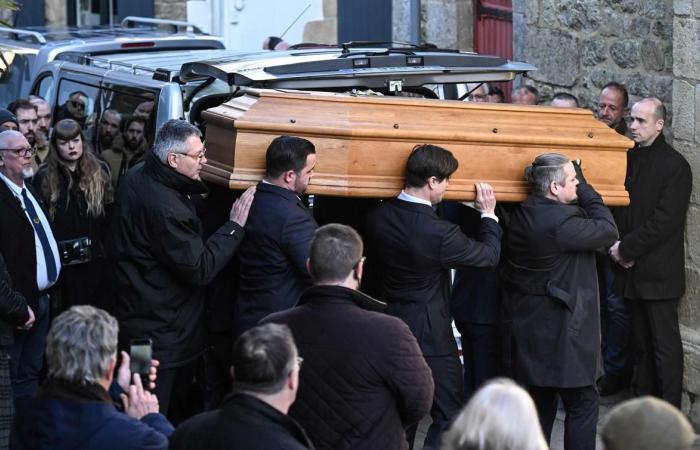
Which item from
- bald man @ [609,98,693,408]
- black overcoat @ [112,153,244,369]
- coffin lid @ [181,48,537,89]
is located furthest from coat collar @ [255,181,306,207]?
bald man @ [609,98,693,408]

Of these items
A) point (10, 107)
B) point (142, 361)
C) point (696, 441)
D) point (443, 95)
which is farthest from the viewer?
point (10, 107)

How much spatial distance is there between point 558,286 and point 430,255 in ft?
2.32

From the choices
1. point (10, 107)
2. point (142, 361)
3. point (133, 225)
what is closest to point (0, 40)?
point (10, 107)

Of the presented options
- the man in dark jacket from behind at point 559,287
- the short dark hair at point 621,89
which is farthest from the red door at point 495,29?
the man in dark jacket from behind at point 559,287

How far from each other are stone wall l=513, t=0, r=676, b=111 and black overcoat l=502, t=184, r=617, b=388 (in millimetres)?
2287

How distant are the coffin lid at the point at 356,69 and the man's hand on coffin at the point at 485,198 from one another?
1125 millimetres

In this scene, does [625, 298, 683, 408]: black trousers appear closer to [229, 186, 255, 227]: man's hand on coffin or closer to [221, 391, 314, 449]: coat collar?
[229, 186, 255, 227]: man's hand on coffin

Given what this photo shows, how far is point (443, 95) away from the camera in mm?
9117

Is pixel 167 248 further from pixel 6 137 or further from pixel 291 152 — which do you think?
pixel 6 137

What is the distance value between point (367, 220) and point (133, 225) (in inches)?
45.3

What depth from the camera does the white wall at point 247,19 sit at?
18516mm

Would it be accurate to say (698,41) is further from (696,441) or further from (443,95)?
(696,441)

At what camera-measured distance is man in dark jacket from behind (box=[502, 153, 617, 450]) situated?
23.0 ft

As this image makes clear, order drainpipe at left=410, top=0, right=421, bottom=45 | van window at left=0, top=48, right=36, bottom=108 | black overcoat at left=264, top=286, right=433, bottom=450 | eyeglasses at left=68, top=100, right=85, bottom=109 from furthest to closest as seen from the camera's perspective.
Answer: drainpipe at left=410, top=0, right=421, bottom=45
van window at left=0, top=48, right=36, bottom=108
eyeglasses at left=68, top=100, right=85, bottom=109
black overcoat at left=264, top=286, right=433, bottom=450
